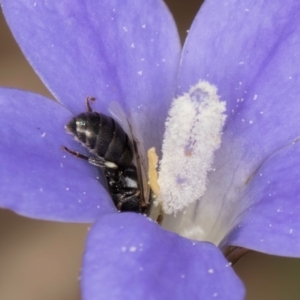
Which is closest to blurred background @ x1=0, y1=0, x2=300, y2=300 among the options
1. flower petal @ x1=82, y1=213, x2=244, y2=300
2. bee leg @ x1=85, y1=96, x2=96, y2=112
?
bee leg @ x1=85, y1=96, x2=96, y2=112

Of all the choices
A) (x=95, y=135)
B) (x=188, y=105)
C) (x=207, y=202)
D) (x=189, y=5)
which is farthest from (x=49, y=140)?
(x=189, y=5)

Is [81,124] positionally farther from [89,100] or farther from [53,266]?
[53,266]

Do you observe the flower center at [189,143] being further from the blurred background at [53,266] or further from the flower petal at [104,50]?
the blurred background at [53,266]

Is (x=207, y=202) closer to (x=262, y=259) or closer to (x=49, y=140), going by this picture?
(x=49, y=140)

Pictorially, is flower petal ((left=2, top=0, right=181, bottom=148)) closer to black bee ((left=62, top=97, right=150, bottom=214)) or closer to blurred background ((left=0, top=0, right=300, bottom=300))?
black bee ((left=62, top=97, right=150, bottom=214))

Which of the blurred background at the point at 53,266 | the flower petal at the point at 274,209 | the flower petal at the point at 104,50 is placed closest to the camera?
the flower petal at the point at 274,209

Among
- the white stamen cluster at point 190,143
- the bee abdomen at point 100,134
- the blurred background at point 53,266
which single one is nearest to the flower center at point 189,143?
the white stamen cluster at point 190,143

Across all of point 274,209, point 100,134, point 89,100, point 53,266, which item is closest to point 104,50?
point 89,100
